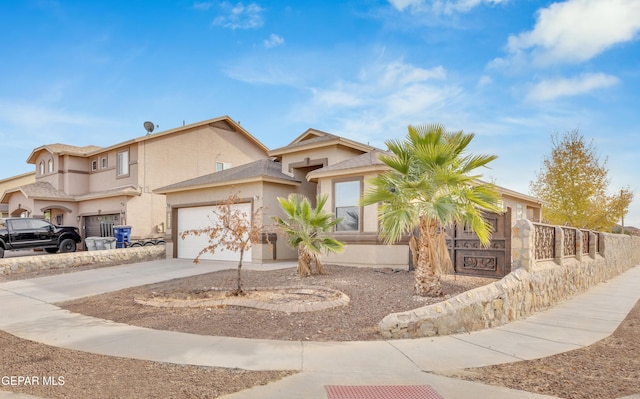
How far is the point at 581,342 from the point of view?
652 centimetres

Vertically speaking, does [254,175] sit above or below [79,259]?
above

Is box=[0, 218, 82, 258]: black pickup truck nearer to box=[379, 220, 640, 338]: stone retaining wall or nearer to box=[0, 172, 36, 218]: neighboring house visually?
box=[0, 172, 36, 218]: neighboring house

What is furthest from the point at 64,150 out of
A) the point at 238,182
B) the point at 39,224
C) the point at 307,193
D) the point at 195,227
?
the point at 307,193

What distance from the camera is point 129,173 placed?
2364 cm

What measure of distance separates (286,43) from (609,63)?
12.2m

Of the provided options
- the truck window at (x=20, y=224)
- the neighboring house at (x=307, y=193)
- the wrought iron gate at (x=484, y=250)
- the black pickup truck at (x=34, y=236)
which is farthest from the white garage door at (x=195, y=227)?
the wrought iron gate at (x=484, y=250)

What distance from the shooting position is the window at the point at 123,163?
24.0 metres

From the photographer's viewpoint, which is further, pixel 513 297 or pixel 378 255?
pixel 378 255

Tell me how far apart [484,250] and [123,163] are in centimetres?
2142

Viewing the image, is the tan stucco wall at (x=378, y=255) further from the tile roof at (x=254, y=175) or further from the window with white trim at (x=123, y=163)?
the window with white trim at (x=123, y=163)

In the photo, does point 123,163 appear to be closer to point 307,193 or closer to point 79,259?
point 79,259

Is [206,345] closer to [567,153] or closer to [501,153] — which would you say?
[501,153]

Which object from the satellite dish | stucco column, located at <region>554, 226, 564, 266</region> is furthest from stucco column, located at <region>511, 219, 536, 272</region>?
the satellite dish

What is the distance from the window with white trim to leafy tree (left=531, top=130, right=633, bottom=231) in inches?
1019
